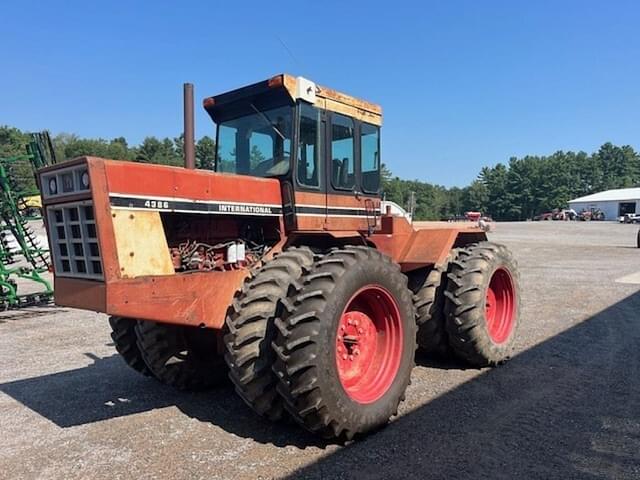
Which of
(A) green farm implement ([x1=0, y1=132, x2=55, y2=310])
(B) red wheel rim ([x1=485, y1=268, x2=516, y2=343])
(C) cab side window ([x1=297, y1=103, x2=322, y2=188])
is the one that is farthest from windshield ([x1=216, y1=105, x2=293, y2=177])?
(A) green farm implement ([x1=0, y1=132, x2=55, y2=310])

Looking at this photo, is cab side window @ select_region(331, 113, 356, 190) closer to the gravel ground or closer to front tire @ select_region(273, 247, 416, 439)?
front tire @ select_region(273, 247, 416, 439)

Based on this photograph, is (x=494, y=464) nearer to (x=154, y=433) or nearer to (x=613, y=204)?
(x=154, y=433)

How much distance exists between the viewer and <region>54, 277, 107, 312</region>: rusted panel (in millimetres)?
3586

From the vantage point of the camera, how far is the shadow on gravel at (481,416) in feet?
12.1

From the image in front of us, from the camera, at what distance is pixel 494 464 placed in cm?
371

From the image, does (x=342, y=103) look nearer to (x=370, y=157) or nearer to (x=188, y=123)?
(x=370, y=157)

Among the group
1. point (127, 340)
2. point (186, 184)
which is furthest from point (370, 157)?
point (127, 340)

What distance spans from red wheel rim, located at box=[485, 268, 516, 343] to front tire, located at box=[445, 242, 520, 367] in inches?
0.8

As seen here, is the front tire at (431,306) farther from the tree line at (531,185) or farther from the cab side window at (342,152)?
the tree line at (531,185)

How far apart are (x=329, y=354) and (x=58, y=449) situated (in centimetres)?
236

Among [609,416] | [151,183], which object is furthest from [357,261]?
[609,416]

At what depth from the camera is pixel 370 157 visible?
5879mm

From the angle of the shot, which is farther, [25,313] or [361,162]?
[25,313]

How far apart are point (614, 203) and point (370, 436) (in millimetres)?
78492
